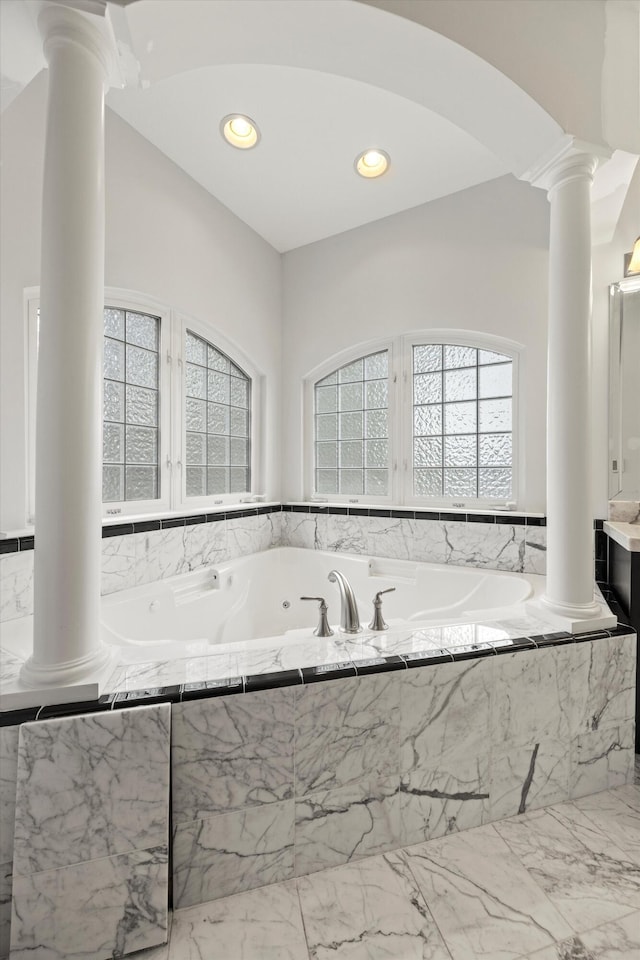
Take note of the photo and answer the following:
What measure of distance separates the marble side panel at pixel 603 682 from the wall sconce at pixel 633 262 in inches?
68.0

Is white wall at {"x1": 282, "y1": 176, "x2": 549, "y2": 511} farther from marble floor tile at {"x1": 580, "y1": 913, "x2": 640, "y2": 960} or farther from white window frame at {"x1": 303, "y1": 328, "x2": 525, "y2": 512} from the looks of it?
marble floor tile at {"x1": 580, "y1": 913, "x2": 640, "y2": 960}

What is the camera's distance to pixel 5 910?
43.1 inches

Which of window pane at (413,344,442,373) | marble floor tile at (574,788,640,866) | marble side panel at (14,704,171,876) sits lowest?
marble floor tile at (574,788,640,866)

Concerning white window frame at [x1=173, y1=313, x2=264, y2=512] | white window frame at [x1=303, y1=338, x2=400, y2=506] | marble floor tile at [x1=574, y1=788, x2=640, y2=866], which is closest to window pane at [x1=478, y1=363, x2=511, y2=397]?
white window frame at [x1=303, y1=338, x2=400, y2=506]

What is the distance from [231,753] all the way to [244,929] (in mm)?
394

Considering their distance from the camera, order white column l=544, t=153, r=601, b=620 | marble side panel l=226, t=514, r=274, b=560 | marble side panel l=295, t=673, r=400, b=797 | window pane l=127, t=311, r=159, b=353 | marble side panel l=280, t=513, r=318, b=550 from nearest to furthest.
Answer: marble side panel l=295, t=673, r=400, b=797 → white column l=544, t=153, r=601, b=620 → window pane l=127, t=311, r=159, b=353 → marble side panel l=226, t=514, r=274, b=560 → marble side panel l=280, t=513, r=318, b=550

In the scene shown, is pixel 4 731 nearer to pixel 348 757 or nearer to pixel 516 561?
pixel 348 757

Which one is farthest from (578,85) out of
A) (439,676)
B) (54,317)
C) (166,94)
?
(439,676)

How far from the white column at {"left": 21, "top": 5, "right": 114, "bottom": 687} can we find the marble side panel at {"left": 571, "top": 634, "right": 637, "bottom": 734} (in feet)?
5.00

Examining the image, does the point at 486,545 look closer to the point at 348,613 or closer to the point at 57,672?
the point at 348,613

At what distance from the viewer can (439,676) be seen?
1.42m

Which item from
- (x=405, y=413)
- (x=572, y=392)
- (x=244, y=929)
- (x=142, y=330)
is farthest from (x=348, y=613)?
(x=142, y=330)

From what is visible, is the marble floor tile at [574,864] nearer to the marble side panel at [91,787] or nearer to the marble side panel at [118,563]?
the marble side panel at [91,787]

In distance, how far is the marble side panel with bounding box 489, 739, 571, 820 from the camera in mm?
1517
